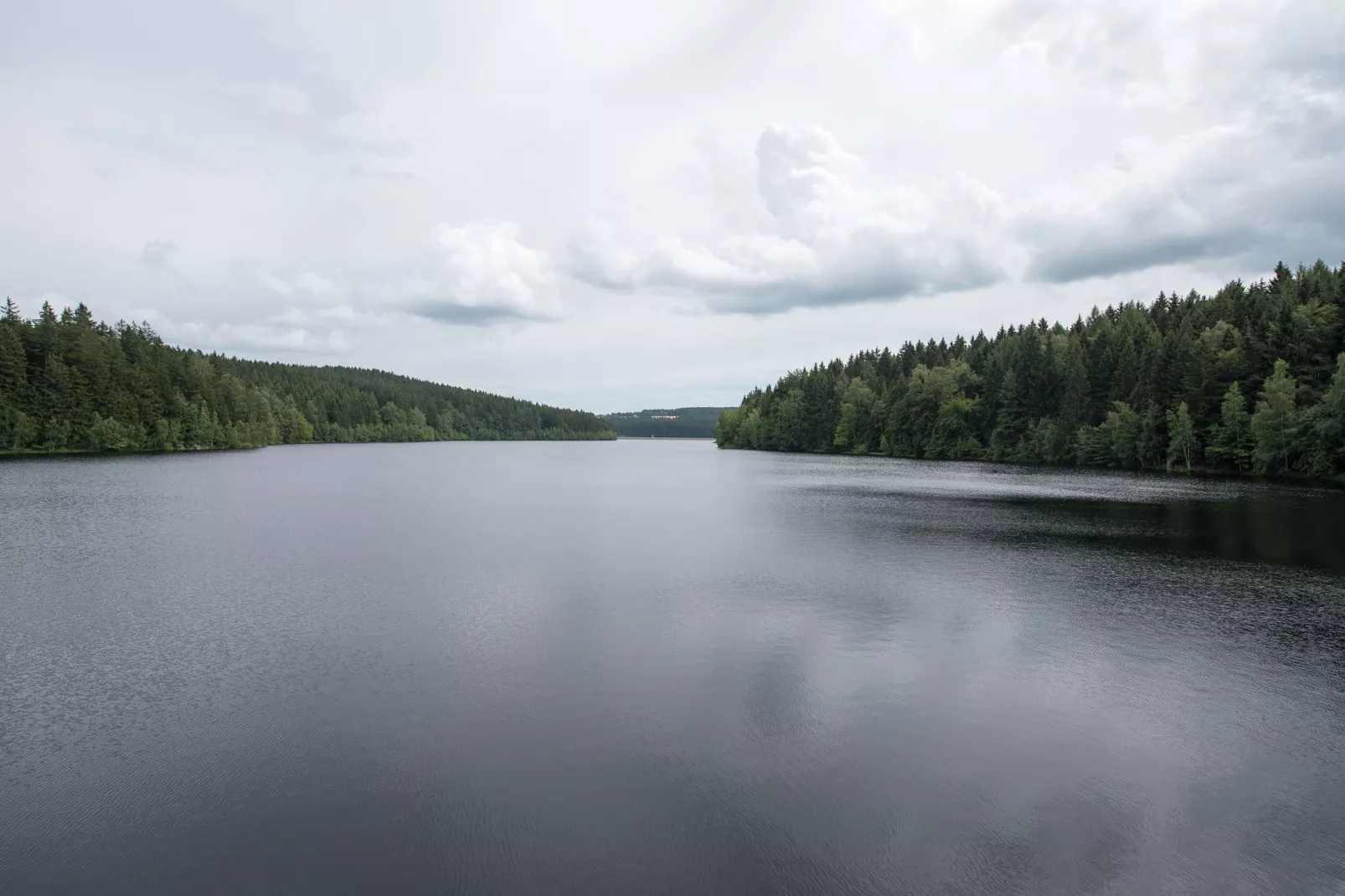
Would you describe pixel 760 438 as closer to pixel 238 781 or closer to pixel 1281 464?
pixel 1281 464

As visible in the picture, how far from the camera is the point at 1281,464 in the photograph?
6191cm

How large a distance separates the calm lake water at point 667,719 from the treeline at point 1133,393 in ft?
136

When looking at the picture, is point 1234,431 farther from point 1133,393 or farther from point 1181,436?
point 1133,393

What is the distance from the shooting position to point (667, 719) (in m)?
11.5

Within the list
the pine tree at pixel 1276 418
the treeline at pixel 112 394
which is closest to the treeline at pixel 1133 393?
the pine tree at pixel 1276 418

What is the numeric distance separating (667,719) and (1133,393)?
80567 millimetres

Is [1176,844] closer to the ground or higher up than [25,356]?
closer to the ground

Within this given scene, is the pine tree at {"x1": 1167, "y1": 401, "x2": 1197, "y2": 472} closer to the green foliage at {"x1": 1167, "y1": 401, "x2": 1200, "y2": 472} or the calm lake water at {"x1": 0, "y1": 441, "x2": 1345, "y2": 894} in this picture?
the green foliage at {"x1": 1167, "y1": 401, "x2": 1200, "y2": 472}

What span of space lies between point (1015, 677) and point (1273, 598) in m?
11.4

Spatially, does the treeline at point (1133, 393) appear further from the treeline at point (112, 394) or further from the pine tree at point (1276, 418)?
the treeline at point (112, 394)

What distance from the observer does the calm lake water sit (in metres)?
7.95

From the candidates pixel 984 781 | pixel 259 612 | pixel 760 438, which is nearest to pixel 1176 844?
pixel 984 781

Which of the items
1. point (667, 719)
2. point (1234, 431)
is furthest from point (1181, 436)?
point (667, 719)

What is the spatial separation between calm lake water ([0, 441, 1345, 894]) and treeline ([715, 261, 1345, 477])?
136 feet
